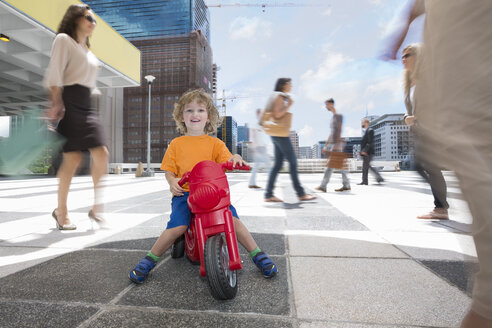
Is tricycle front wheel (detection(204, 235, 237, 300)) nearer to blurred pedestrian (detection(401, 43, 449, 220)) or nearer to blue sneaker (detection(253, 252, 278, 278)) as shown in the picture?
blue sneaker (detection(253, 252, 278, 278))

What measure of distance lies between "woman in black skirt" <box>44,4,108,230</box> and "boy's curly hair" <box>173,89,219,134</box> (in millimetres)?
1037

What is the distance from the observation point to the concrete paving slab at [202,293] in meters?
1.24

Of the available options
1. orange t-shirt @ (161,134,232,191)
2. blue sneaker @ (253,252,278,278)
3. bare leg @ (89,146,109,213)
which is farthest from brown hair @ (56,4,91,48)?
blue sneaker @ (253,252,278,278)

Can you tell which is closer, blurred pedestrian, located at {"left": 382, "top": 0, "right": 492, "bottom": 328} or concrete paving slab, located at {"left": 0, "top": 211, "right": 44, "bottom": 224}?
blurred pedestrian, located at {"left": 382, "top": 0, "right": 492, "bottom": 328}

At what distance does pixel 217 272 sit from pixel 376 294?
764 mm

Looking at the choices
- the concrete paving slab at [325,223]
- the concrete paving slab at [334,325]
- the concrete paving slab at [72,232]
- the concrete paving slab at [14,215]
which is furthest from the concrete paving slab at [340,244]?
the concrete paving slab at [14,215]

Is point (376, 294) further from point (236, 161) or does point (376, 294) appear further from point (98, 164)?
point (98, 164)

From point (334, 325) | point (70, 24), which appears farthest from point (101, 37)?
point (334, 325)

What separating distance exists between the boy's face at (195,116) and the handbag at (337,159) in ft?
5.32

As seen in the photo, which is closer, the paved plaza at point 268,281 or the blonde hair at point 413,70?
the blonde hair at point 413,70

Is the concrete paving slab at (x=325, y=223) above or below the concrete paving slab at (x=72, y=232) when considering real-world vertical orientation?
above

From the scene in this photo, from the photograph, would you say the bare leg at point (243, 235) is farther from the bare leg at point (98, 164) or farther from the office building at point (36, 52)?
the office building at point (36, 52)

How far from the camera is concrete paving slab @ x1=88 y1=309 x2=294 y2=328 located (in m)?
1.10

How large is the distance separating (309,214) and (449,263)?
181 cm
